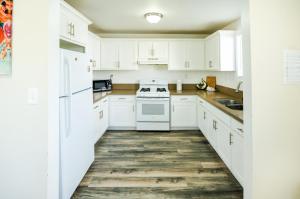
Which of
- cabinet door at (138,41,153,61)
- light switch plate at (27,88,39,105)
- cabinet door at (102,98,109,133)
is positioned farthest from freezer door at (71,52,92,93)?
cabinet door at (138,41,153,61)

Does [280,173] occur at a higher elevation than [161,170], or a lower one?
higher

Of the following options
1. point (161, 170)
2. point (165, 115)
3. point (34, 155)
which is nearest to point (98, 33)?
point (165, 115)

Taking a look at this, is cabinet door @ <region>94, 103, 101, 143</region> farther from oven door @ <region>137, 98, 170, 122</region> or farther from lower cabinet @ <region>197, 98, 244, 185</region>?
lower cabinet @ <region>197, 98, 244, 185</region>

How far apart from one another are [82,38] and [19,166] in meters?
1.75

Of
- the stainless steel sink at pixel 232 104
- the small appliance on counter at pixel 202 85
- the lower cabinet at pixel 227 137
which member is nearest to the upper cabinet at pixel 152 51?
the small appliance on counter at pixel 202 85

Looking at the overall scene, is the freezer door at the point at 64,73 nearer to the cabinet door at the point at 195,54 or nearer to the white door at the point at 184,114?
the white door at the point at 184,114

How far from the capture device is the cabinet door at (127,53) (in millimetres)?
5207

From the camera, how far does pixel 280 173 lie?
1.58m

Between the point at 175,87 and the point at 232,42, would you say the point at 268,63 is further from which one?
the point at 175,87

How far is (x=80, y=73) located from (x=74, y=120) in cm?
59

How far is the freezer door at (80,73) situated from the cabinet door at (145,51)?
2438 millimetres

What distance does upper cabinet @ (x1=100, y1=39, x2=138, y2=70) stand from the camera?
5199 millimetres

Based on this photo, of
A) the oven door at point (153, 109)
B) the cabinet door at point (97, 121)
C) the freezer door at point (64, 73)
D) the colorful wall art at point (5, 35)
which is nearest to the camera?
the colorful wall art at point (5, 35)

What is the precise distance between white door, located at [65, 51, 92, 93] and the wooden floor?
3.99 feet
